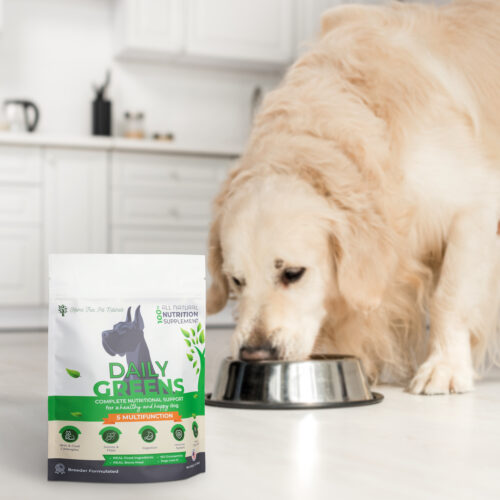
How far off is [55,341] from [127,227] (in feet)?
11.8

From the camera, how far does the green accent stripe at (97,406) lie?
91cm

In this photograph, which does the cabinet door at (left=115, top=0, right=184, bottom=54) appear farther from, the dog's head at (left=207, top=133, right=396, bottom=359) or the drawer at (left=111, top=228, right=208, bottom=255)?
the dog's head at (left=207, top=133, right=396, bottom=359)

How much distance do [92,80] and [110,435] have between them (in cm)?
448

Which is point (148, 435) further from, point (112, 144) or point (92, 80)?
point (92, 80)

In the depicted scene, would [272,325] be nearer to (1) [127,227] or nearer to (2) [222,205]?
(2) [222,205]

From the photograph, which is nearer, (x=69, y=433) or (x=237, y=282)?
(x=69, y=433)

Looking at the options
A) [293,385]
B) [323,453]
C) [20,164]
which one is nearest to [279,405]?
[293,385]

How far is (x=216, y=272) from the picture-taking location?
1.97 meters

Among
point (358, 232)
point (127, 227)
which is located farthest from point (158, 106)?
point (358, 232)

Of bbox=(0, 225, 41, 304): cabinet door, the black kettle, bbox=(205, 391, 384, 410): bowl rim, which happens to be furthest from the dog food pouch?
the black kettle

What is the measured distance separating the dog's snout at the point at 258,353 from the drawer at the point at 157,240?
2885 millimetres

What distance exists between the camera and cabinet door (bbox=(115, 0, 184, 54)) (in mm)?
4715

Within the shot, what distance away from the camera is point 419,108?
188cm

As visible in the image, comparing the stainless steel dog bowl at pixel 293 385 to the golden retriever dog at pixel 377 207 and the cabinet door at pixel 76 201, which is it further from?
the cabinet door at pixel 76 201
